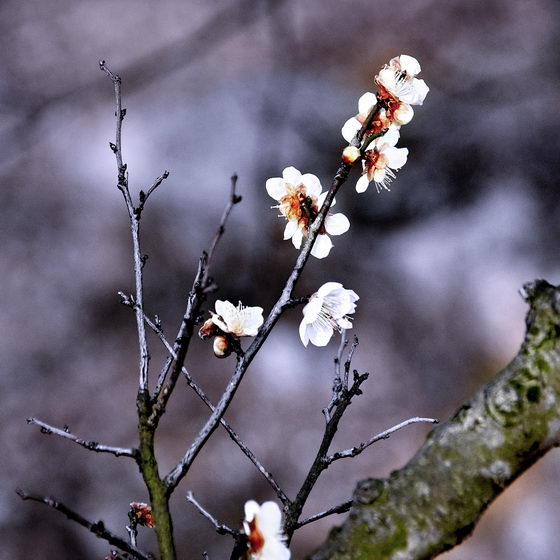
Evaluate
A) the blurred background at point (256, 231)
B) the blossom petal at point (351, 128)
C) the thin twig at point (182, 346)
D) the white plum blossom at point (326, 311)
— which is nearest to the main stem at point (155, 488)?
the thin twig at point (182, 346)

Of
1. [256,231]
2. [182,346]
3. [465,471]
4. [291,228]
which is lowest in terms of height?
[465,471]

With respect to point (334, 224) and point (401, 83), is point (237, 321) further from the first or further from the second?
point (401, 83)

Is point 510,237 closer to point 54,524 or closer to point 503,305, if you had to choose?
point 503,305

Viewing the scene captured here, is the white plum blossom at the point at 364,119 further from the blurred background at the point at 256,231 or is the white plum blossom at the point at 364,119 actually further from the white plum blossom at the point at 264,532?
the blurred background at the point at 256,231

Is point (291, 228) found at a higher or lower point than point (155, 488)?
higher

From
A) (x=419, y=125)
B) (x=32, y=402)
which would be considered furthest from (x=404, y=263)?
(x=32, y=402)

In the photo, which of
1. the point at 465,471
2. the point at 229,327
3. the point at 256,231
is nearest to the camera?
the point at 465,471

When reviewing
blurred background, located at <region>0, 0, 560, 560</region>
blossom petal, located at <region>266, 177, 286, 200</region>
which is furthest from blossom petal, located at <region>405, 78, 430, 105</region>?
blurred background, located at <region>0, 0, 560, 560</region>

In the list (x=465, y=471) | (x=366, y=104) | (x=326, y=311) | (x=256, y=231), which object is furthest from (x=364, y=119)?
(x=256, y=231)

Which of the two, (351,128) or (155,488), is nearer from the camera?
(155,488)
